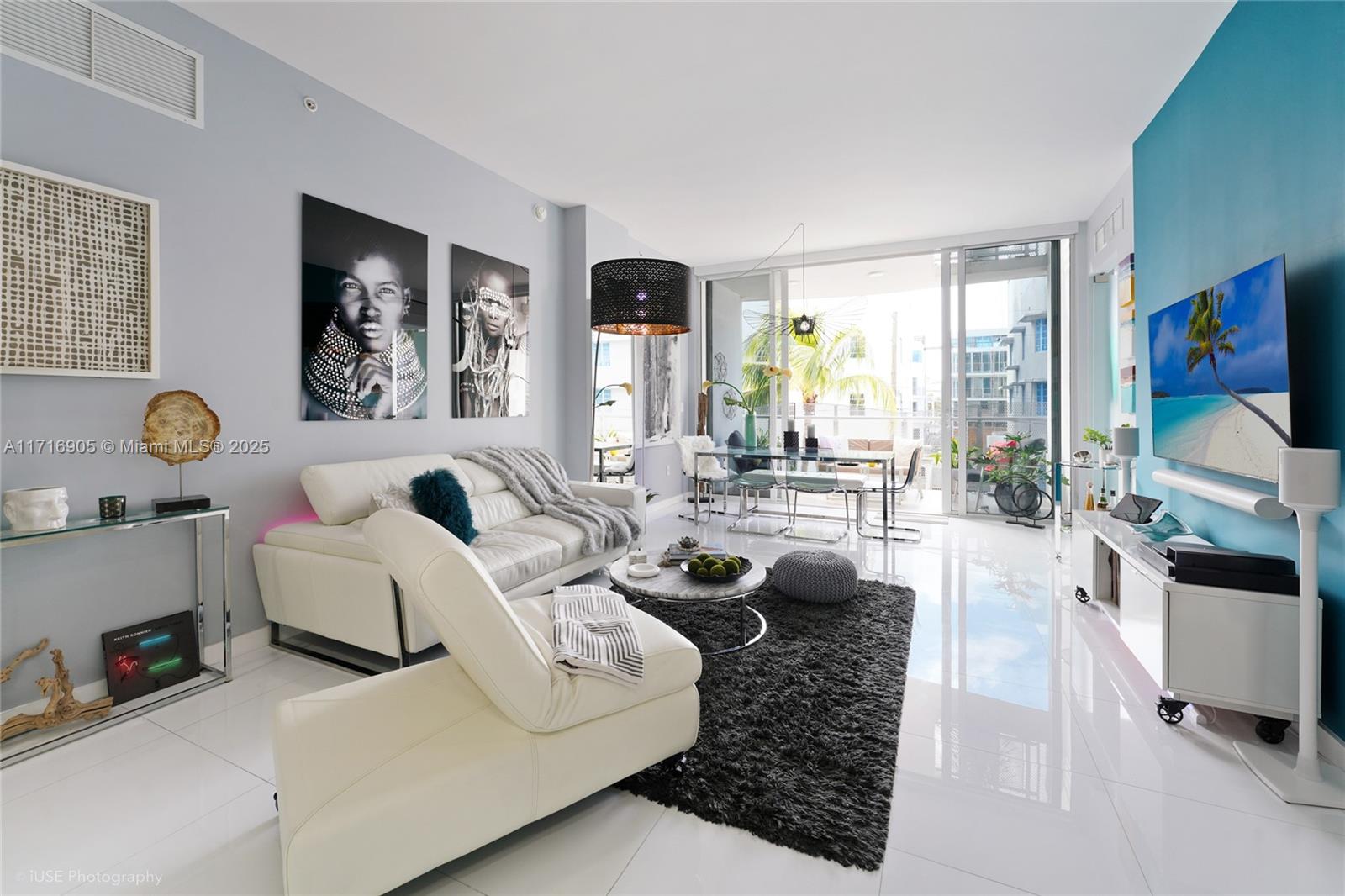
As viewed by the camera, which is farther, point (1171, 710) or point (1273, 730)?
point (1171, 710)

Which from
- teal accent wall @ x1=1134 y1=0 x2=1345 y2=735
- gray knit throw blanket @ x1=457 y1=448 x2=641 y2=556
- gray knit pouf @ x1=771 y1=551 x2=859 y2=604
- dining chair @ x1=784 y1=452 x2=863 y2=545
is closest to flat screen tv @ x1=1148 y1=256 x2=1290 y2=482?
teal accent wall @ x1=1134 y1=0 x2=1345 y2=735

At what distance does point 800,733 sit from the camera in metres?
2.09

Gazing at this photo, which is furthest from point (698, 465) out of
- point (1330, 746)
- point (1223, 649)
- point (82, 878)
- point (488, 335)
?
point (82, 878)

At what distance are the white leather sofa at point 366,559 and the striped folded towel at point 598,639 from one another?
2.20ft

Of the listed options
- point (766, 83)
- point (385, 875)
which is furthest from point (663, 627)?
point (766, 83)

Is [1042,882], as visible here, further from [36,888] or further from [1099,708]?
[36,888]

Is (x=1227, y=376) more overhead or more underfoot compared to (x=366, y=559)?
more overhead

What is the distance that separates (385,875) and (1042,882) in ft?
5.14

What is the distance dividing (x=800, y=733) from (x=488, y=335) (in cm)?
347

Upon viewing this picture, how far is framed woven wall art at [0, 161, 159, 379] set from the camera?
2.10 metres

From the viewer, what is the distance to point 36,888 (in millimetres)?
1441

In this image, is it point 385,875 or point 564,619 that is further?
point 564,619

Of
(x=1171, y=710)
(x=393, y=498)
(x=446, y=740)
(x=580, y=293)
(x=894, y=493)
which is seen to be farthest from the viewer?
(x=894, y=493)

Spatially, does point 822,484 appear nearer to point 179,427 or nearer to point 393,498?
point 393,498
